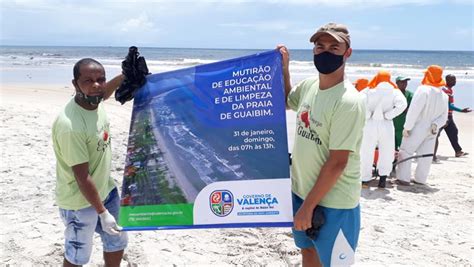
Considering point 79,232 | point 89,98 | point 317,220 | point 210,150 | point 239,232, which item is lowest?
point 239,232

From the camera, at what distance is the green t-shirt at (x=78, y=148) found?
254 cm

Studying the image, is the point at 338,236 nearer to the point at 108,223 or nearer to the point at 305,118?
the point at 305,118

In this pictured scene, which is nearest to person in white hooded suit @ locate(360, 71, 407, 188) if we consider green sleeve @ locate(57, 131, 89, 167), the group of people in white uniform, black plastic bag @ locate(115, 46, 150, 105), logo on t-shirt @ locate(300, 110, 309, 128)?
the group of people in white uniform

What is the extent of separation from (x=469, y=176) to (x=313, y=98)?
6.13 meters

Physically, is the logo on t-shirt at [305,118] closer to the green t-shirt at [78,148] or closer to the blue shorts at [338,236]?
the blue shorts at [338,236]

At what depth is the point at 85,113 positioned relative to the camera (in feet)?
8.70

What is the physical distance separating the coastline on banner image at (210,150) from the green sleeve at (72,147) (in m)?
0.34

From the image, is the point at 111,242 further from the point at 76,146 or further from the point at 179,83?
the point at 179,83

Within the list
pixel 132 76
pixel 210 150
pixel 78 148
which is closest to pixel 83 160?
pixel 78 148

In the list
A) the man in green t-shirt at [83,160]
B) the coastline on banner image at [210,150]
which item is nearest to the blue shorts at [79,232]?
the man in green t-shirt at [83,160]

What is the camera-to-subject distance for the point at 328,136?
2.39 metres

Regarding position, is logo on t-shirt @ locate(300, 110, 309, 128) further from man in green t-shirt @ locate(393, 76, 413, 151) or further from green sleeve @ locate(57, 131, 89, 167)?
man in green t-shirt @ locate(393, 76, 413, 151)

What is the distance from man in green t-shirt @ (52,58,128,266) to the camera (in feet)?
8.39

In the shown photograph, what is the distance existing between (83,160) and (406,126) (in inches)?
212
